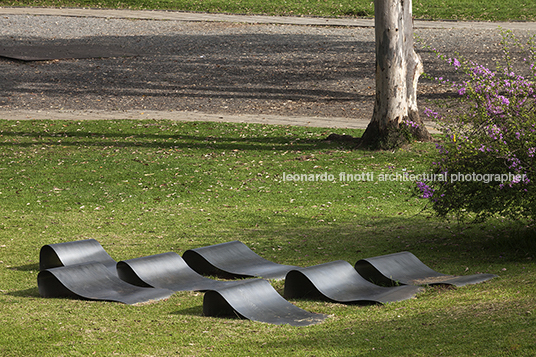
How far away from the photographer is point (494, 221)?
27.2 ft

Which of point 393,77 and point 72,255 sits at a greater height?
point 393,77

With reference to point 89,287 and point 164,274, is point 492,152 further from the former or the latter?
point 89,287

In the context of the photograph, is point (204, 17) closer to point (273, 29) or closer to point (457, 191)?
point (273, 29)

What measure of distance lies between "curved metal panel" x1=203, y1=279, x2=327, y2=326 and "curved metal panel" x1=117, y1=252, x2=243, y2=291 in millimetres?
800

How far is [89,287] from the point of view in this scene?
602 centimetres

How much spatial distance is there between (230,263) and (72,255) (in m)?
1.69

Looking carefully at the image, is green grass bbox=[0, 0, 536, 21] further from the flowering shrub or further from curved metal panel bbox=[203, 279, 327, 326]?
curved metal panel bbox=[203, 279, 327, 326]

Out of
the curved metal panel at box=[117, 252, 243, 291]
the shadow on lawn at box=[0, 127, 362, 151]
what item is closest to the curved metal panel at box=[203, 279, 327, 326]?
the curved metal panel at box=[117, 252, 243, 291]

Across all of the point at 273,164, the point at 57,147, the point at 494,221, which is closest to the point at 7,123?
the point at 57,147

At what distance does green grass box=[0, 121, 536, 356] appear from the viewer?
4461 mm

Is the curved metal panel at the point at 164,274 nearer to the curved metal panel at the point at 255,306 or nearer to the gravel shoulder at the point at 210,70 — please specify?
the curved metal panel at the point at 255,306

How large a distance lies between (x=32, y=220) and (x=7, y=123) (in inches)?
290

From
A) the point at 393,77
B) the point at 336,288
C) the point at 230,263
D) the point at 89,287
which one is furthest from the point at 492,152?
the point at 393,77

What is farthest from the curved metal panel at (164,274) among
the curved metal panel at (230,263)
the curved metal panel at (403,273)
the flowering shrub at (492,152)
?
the flowering shrub at (492,152)
